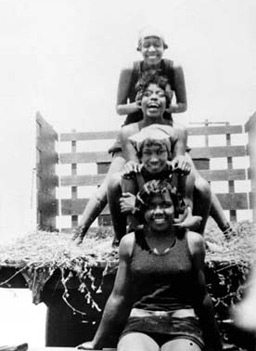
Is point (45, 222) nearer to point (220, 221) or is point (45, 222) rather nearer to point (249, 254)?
point (220, 221)

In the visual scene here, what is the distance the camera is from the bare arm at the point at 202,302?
2.74 metres

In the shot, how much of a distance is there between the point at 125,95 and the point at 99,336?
189 cm

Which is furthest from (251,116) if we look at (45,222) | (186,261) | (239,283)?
(186,261)

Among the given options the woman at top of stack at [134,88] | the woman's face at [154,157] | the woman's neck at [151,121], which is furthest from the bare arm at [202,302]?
the woman at top of stack at [134,88]

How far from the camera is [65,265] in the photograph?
11.2ft

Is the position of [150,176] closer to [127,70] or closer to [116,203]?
[116,203]

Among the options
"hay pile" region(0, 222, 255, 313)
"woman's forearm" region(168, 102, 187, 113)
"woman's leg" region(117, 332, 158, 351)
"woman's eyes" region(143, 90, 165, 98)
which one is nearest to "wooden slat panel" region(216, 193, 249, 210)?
"woman's forearm" region(168, 102, 187, 113)

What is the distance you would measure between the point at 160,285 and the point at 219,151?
3.73 m

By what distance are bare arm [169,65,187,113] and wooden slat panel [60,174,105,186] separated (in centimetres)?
218

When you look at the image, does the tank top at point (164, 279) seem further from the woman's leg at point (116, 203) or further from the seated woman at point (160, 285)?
the woman's leg at point (116, 203)

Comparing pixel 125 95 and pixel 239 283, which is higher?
pixel 125 95

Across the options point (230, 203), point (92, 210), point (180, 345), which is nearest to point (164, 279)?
point (180, 345)

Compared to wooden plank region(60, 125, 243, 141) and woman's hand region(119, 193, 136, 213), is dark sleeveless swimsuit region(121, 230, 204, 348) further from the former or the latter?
wooden plank region(60, 125, 243, 141)

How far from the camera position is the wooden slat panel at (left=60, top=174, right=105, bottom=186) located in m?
6.08
